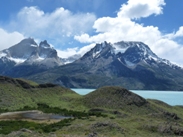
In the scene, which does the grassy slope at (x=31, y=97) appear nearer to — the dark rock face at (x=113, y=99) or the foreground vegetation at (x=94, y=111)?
the foreground vegetation at (x=94, y=111)

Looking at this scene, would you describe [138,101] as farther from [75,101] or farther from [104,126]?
[104,126]

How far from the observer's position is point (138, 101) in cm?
13000

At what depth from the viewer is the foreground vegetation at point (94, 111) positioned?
70250 mm

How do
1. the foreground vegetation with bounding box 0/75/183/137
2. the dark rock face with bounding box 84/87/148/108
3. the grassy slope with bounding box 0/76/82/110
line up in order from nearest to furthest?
the foreground vegetation with bounding box 0/75/183/137 < the grassy slope with bounding box 0/76/82/110 < the dark rock face with bounding box 84/87/148/108

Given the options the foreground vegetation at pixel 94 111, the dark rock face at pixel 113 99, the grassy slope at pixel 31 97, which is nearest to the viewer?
the foreground vegetation at pixel 94 111

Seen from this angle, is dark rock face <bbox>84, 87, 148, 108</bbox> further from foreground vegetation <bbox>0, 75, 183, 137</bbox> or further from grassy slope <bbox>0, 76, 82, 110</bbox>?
grassy slope <bbox>0, 76, 82, 110</bbox>

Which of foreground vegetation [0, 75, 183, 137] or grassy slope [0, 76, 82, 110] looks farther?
grassy slope [0, 76, 82, 110]

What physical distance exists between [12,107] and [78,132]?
6046 centimetres

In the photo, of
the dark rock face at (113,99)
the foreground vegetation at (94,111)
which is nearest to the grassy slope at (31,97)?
the foreground vegetation at (94,111)

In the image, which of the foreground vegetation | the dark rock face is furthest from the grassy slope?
the dark rock face

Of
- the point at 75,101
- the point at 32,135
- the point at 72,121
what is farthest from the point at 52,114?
the point at 32,135

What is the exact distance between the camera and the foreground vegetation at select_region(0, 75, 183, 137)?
70.2 metres

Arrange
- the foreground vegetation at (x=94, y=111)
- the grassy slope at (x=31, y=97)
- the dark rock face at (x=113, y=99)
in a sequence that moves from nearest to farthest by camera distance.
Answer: the foreground vegetation at (x=94, y=111) → the grassy slope at (x=31, y=97) → the dark rock face at (x=113, y=99)

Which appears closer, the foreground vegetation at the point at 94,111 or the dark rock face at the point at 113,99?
the foreground vegetation at the point at 94,111
